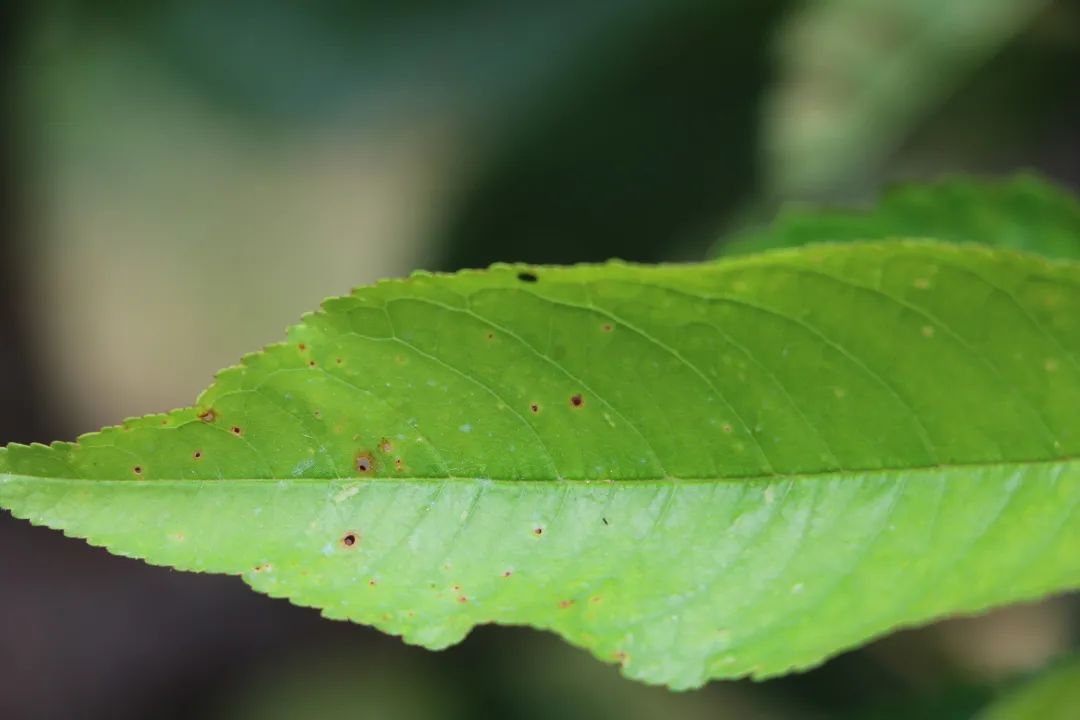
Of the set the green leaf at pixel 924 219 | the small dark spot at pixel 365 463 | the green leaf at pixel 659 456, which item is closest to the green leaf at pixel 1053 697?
the green leaf at pixel 659 456

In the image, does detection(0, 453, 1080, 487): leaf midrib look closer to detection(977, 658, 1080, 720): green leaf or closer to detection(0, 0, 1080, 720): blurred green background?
detection(977, 658, 1080, 720): green leaf

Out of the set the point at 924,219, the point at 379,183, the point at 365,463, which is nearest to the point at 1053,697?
the point at 924,219

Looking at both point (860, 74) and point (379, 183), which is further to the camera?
point (379, 183)

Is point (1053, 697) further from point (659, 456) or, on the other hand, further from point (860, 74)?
point (860, 74)

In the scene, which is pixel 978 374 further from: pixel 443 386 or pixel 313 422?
pixel 313 422

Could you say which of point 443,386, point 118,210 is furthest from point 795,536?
point 118,210

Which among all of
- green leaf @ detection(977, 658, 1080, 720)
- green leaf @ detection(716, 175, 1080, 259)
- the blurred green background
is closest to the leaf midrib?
green leaf @ detection(977, 658, 1080, 720)
